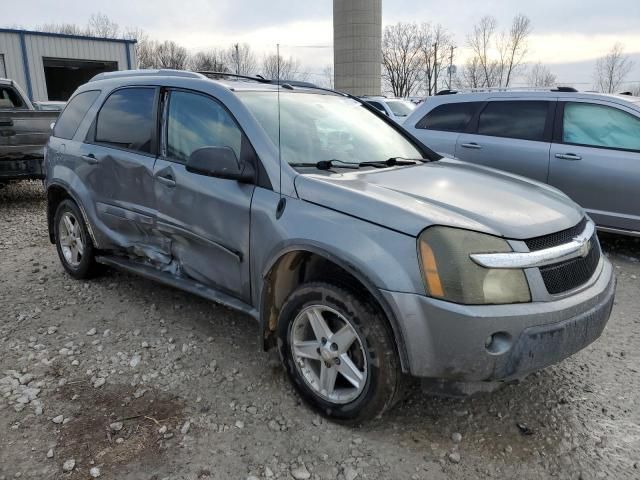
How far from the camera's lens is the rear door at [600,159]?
531 cm

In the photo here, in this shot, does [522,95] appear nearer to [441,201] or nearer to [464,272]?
[441,201]

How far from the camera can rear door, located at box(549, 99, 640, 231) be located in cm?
531

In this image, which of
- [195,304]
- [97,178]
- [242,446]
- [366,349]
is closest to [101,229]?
[97,178]

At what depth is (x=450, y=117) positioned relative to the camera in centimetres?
667

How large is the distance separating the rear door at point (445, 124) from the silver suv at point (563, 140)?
0.5 inches

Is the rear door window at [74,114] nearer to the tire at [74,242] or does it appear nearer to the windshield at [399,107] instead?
the tire at [74,242]

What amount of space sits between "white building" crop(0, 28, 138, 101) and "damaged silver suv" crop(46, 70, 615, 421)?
23.6 m

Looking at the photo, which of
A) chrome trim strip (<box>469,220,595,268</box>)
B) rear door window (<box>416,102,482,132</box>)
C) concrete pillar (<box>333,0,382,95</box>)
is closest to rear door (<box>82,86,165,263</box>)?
chrome trim strip (<box>469,220,595,268</box>)

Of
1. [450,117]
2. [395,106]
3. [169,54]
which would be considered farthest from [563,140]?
[169,54]

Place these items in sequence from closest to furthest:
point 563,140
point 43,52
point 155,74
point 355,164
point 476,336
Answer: point 476,336, point 355,164, point 155,74, point 563,140, point 43,52

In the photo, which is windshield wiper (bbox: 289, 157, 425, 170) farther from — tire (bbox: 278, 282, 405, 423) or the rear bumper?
the rear bumper

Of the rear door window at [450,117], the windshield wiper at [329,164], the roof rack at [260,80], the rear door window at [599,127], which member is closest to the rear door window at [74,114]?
the roof rack at [260,80]

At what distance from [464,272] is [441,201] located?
18.1 inches

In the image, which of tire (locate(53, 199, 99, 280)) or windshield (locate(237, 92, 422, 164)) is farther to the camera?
tire (locate(53, 199, 99, 280))
